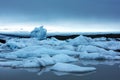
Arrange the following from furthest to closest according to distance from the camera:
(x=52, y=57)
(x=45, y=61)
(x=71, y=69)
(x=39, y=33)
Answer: (x=39, y=33)
(x=52, y=57)
(x=45, y=61)
(x=71, y=69)

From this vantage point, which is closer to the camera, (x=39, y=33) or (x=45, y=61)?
(x=45, y=61)

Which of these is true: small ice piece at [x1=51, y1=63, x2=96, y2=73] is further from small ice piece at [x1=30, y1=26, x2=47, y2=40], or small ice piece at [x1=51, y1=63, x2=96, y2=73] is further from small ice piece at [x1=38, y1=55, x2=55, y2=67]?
small ice piece at [x1=30, y1=26, x2=47, y2=40]

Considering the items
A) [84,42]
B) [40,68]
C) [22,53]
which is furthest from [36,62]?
[84,42]

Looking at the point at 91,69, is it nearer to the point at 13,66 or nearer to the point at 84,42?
the point at 13,66

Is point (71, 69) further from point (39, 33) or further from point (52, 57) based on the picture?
point (39, 33)

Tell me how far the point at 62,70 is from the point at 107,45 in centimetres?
861

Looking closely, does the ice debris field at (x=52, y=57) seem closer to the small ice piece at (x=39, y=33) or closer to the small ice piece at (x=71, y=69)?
the small ice piece at (x=71, y=69)

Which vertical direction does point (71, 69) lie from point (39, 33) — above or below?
below

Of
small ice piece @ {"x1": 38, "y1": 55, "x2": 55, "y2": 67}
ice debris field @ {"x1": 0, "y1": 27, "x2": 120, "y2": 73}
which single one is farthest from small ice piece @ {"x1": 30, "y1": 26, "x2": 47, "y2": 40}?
small ice piece @ {"x1": 38, "y1": 55, "x2": 55, "y2": 67}

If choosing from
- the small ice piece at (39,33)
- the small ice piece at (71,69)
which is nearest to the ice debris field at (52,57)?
the small ice piece at (71,69)

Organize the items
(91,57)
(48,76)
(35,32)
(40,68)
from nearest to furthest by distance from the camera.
Answer: (48,76) < (40,68) < (91,57) < (35,32)

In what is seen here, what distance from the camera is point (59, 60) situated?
7.05 meters

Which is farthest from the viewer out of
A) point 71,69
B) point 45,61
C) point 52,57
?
point 52,57

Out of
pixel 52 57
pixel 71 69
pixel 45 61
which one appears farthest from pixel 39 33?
pixel 71 69
